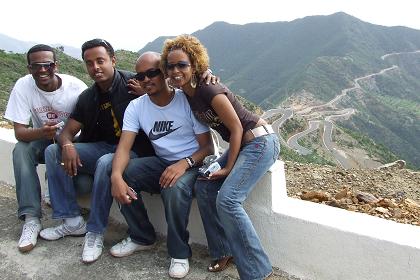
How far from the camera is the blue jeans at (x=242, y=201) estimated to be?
8.11 ft

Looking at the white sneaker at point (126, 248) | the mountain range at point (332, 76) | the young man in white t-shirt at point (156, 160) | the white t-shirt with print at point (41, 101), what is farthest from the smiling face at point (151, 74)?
the mountain range at point (332, 76)

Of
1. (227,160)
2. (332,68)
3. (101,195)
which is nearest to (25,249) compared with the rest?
(101,195)

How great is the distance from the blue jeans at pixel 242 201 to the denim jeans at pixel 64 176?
2.99 feet

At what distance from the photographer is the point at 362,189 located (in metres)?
6.05

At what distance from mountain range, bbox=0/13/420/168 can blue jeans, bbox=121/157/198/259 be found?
88.8ft

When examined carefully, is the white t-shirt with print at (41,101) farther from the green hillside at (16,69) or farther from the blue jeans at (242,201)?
the green hillside at (16,69)

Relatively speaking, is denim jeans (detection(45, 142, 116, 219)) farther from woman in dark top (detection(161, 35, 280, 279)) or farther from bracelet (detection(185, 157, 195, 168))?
woman in dark top (detection(161, 35, 280, 279))

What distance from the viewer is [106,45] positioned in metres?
3.06

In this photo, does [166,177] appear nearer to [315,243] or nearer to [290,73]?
[315,243]

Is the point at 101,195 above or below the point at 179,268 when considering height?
above

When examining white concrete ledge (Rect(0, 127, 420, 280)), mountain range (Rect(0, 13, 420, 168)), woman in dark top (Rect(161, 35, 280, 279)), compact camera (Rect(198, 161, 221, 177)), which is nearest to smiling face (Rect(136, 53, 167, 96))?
woman in dark top (Rect(161, 35, 280, 279))

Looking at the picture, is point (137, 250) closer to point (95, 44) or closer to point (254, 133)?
point (254, 133)

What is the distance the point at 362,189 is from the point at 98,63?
440cm

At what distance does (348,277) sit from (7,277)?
2120 mm
